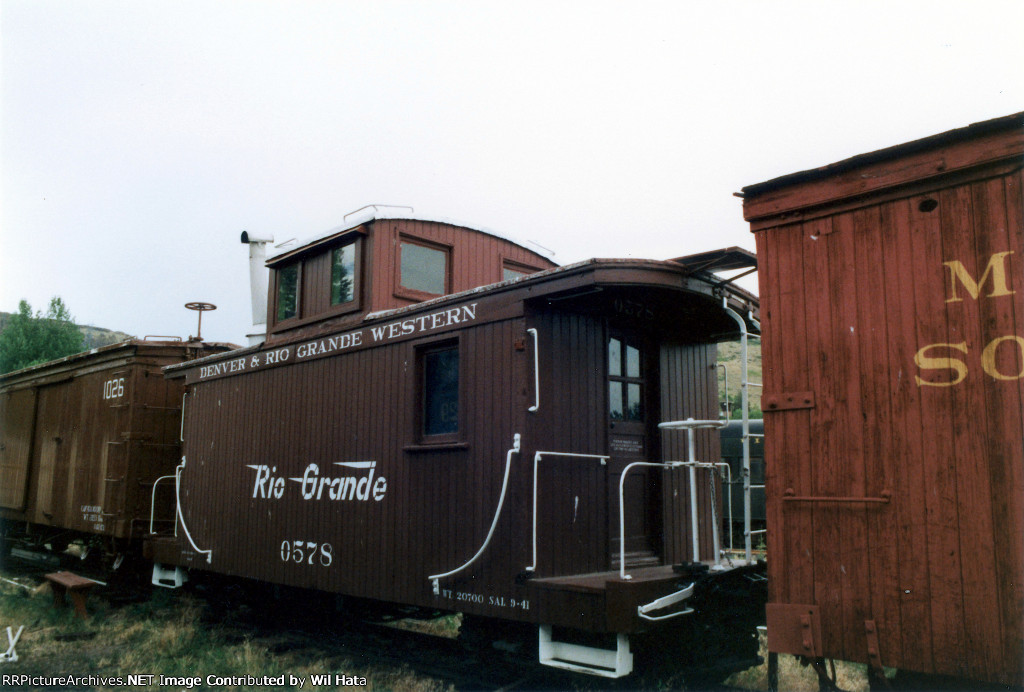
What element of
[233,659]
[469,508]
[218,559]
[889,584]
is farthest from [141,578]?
[889,584]

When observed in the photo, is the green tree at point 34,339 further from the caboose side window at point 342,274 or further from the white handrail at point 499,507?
the white handrail at point 499,507

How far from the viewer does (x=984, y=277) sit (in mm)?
3979

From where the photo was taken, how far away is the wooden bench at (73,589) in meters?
9.47

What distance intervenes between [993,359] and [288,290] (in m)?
7.58

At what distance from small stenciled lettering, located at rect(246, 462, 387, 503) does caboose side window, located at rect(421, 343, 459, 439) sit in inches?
29.0

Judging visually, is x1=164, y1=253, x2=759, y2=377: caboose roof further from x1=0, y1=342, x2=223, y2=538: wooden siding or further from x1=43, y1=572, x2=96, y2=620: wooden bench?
x1=0, y1=342, x2=223, y2=538: wooden siding

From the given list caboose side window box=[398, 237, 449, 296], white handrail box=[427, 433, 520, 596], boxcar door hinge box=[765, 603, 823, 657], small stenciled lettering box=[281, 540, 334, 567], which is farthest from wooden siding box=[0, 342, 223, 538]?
boxcar door hinge box=[765, 603, 823, 657]

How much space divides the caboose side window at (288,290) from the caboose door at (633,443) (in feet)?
13.7

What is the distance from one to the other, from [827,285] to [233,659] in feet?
20.9

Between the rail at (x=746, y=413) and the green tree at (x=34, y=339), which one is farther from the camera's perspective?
the green tree at (x=34, y=339)

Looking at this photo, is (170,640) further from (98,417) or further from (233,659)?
(98,417)

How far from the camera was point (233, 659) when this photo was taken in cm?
772

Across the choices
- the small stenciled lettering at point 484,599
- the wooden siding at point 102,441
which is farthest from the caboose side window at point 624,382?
the wooden siding at point 102,441

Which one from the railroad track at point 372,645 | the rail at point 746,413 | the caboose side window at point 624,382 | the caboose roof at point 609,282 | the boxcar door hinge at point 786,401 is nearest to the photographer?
the boxcar door hinge at point 786,401
